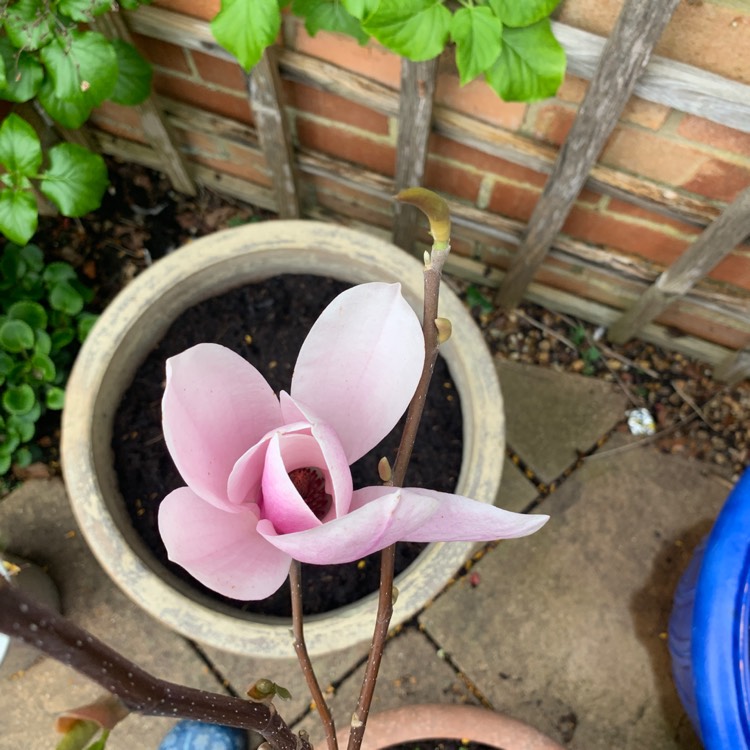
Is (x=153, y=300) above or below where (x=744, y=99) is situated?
below

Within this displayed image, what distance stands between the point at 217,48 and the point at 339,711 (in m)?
1.27

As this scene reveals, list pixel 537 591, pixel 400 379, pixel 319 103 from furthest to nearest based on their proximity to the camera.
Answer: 1. pixel 537 591
2. pixel 319 103
3. pixel 400 379

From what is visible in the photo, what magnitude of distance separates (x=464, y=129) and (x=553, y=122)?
15cm

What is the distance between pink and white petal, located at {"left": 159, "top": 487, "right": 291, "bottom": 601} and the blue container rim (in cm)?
79

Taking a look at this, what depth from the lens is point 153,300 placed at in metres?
1.01

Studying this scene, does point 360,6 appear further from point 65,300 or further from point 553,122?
point 65,300

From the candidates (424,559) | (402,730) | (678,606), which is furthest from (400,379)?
(678,606)

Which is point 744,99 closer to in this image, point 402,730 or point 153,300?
point 153,300

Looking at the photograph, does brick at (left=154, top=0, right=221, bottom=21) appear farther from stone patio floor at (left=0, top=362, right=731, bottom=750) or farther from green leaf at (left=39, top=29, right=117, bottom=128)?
stone patio floor at (left=0, top=362, right=731, bottom=750)

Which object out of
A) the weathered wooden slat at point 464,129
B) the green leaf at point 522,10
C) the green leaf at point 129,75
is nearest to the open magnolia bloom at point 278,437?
the green leaf at point 522,10

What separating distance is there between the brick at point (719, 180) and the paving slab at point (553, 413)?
54cm

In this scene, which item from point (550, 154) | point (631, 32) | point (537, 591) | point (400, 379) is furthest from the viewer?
point (537, 591)

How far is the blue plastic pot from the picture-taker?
0.96m

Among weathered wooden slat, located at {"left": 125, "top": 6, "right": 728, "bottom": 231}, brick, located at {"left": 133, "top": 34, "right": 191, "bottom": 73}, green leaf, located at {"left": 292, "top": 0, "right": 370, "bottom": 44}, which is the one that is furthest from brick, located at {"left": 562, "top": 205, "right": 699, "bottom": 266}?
brick, located at {"left": 133, "top": 34, "right": 191, "bottom": 73}
